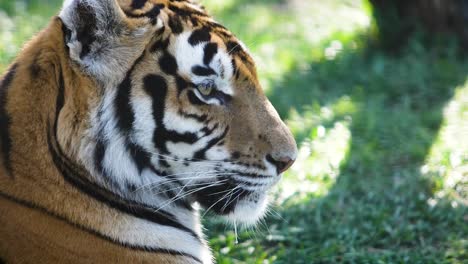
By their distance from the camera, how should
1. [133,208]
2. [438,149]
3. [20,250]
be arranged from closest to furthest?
[20,250], [133,208], [438,149]

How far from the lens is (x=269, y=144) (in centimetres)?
287

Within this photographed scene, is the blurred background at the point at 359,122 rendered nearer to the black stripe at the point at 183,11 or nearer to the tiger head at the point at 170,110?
the tiger head at the point at 170,110

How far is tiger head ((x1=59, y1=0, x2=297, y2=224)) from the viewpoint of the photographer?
2.62 metres

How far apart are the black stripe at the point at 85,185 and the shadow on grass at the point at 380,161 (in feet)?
3.55

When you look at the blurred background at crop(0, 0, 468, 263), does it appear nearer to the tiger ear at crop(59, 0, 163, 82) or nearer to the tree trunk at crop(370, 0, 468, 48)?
the tree trunk at crop(370, 0, 468, 48)

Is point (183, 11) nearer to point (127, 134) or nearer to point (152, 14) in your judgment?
point (152, 14)

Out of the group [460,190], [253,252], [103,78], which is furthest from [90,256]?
[460,190]

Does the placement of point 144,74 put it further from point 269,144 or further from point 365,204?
point 365,204

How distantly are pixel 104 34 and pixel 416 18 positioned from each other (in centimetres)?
460

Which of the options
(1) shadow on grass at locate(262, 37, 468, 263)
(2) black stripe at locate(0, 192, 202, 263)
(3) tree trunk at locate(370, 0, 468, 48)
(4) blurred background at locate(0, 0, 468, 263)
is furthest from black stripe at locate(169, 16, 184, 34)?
(3) tree trunk at locate(370, 0, 468, 48)

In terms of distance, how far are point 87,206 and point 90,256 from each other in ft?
0.57

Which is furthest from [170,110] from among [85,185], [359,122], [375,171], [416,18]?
[416,18]

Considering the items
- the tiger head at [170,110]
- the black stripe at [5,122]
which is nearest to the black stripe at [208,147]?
the tiger head at [170,110]

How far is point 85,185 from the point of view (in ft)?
8.74
